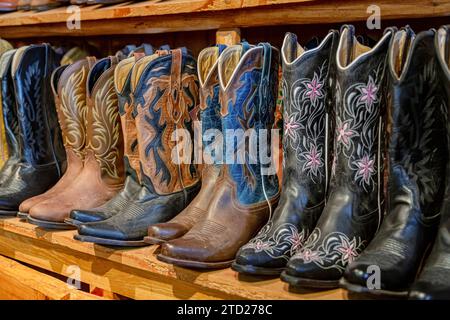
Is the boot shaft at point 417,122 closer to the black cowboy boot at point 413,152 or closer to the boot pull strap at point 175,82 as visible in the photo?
the black cowboy boot at point 413,152

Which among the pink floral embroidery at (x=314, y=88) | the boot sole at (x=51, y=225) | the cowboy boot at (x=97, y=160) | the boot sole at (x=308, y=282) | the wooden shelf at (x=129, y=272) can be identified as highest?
the pink floral embroidery at (x=314, y=88)

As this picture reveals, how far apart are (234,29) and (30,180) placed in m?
0.98

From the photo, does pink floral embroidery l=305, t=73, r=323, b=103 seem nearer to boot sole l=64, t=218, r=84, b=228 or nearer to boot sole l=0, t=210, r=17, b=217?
boot sole l=64, t=218, r=84, b=228

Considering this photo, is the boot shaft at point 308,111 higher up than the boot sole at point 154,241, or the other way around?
the boot shaft at point 308,111

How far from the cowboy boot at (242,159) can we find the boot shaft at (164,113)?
9.1 inches

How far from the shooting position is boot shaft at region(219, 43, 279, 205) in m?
1.65

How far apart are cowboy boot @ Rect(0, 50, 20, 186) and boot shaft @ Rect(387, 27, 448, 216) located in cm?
153

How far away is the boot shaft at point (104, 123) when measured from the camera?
1.99 m

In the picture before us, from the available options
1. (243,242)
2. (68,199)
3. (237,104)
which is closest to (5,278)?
(68,199)

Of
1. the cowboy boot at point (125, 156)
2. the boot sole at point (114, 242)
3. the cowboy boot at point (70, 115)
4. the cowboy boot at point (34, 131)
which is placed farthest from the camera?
the cowboy boot at point (34, 131)

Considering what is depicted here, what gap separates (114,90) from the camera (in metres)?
1.99

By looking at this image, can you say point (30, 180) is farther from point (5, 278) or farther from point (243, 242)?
point (243, 242)

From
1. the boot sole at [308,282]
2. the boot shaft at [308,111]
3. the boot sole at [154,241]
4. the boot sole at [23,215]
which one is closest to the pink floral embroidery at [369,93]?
the boot shaft at [308,111]

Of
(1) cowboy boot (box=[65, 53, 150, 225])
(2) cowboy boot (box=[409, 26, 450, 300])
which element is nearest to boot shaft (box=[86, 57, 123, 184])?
(1) cowboy boot (box=[65, 53, 150, 225])
